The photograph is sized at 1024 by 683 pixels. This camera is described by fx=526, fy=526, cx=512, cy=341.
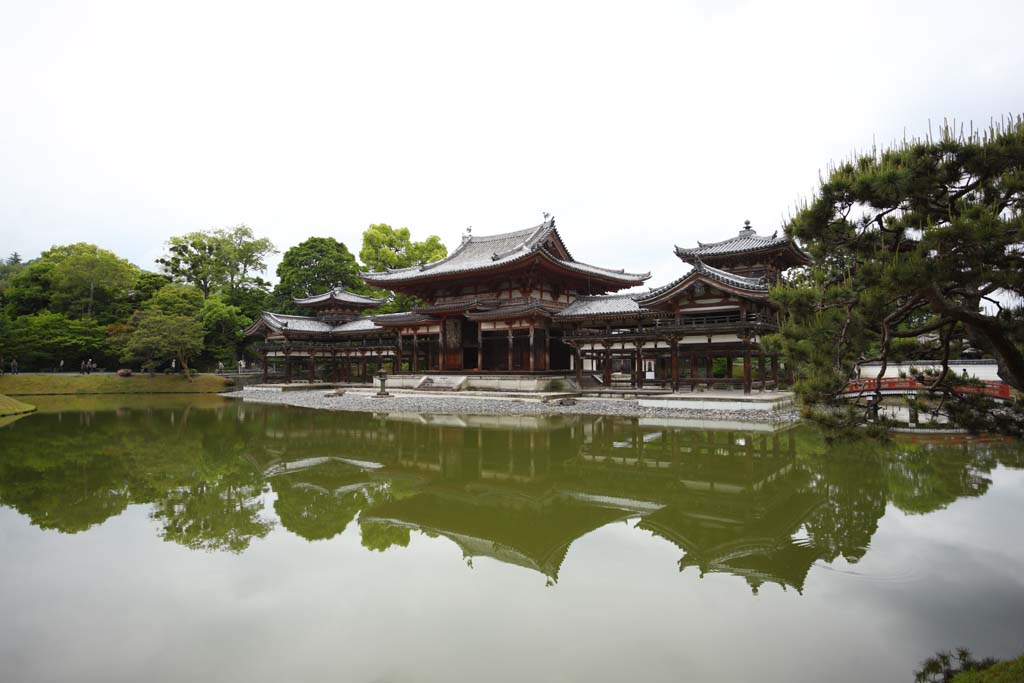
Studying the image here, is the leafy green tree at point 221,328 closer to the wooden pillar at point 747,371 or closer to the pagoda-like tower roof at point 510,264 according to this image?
the pagoda-like tower roof at point 510,264

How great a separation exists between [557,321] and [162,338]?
2926 cm

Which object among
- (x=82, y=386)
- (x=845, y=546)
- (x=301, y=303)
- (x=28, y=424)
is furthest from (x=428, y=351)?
(x=845, y=546)

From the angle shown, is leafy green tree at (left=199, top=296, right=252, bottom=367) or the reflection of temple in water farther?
leafy green tree at (left=199, top=296, right=252, bottom=367)

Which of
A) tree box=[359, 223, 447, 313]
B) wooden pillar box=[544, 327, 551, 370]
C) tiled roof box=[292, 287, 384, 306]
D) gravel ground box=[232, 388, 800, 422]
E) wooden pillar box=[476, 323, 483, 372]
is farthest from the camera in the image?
tree box=[359, 223, 447, 313]

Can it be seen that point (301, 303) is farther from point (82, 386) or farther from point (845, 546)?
point (845, 546)

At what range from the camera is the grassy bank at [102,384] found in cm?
3594

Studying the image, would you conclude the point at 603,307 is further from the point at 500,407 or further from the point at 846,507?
the point at 846,507

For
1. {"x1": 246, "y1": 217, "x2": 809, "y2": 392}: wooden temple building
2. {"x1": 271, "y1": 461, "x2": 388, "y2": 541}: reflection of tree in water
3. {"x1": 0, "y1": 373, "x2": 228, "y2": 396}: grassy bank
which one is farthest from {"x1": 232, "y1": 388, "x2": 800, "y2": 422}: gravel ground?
{"x1": 0, "y1": 373, "x2": 228, "y2": 396}: grassy bank

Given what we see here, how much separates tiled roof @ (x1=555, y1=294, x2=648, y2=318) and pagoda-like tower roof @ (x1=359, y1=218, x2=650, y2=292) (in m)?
2.21

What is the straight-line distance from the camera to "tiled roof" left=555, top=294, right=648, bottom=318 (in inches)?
1001

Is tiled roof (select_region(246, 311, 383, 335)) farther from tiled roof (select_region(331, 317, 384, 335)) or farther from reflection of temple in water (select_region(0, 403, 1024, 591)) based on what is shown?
reflection of temple in water (select_region(0, 403, 1024, 591))

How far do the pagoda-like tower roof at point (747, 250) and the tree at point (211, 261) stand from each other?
141 ft

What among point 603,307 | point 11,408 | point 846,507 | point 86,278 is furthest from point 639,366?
point 86,278

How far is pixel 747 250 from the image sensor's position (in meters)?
24.1
